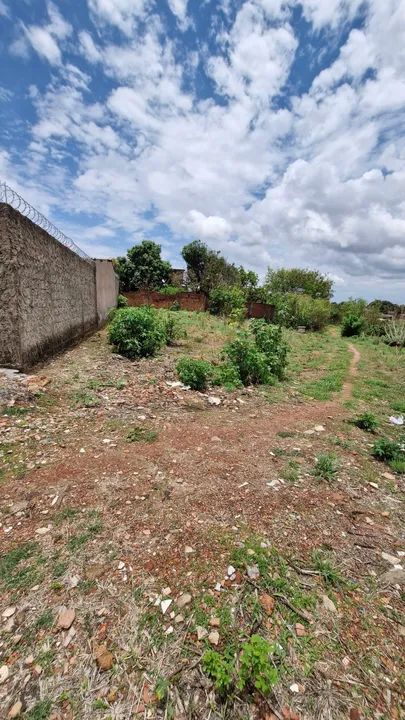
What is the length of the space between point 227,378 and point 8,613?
15.0 feet

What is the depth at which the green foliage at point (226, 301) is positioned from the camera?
18.3m

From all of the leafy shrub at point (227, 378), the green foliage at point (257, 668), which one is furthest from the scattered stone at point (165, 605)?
the leafy shrub at point (227, 378)

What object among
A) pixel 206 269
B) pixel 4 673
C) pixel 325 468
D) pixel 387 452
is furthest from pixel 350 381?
pixel 206 269

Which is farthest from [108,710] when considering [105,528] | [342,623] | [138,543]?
[342,623]

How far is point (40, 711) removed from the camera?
131cm

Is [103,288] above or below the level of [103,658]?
above

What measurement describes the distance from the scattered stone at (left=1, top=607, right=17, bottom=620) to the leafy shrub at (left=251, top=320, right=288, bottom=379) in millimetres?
5643

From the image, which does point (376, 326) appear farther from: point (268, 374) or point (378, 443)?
point (378, 443)

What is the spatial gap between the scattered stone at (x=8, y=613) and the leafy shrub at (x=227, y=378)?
169 inches

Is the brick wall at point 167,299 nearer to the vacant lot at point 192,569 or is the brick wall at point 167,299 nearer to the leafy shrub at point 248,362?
the leafy shrub at point 248,362

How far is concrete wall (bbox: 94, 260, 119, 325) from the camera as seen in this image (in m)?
11.0

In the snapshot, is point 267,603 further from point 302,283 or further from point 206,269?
point 302,283

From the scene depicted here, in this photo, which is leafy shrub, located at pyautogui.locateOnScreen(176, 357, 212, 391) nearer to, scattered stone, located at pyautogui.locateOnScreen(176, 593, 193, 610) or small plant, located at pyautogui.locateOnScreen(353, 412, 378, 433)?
small plant, located at pyautogui.locateOnScreen(353, 412, 378, 433)

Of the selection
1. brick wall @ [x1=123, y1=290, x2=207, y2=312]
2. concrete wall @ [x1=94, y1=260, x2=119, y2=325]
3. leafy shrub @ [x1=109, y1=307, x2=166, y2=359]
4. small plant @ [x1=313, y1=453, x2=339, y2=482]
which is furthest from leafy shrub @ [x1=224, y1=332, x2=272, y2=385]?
brick wall @ [x1=123, y1=290, x2=207, y2=312]
